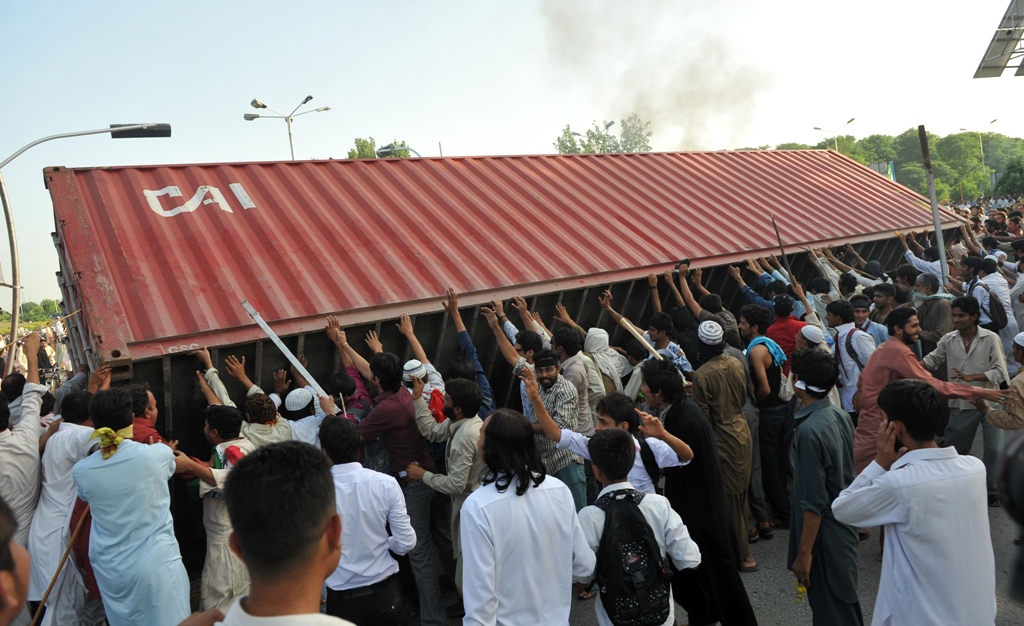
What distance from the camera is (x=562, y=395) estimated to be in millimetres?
4605

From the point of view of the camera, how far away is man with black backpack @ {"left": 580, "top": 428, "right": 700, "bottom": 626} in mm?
2727

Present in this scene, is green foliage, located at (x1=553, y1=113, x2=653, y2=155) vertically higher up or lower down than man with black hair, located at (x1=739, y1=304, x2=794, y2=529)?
higher up

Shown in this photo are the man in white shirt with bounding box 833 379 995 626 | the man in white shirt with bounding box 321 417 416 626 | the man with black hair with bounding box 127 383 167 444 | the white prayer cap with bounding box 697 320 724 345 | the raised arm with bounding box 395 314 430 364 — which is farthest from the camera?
the raised arm with bounding box 395 314 430 364

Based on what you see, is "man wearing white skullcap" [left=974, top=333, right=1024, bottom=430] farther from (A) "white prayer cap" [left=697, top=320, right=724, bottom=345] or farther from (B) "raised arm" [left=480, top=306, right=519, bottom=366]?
(B) "raised arm" [left=480, top=306, right=519, bottom=366]

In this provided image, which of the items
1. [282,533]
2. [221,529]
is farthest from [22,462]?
[282,533]

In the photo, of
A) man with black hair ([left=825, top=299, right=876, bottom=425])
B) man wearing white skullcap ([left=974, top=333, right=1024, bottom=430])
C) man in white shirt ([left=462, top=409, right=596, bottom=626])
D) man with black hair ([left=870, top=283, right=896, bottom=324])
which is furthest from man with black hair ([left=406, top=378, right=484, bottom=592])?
man with black hair ([left=870, top=283, right=896, bottom=324])

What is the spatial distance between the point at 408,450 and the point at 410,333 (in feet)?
4.44

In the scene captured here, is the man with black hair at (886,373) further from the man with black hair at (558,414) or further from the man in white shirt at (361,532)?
the man in white shirt at (361,532)

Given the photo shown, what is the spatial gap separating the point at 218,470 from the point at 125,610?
32.7 inches

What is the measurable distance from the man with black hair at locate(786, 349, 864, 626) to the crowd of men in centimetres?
1

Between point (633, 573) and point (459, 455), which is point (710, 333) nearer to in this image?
point (459, 455)

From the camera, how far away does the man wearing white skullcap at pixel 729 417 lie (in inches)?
190

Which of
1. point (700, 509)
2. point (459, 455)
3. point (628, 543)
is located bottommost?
point (700, 509)

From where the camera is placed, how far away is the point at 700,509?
386cm
